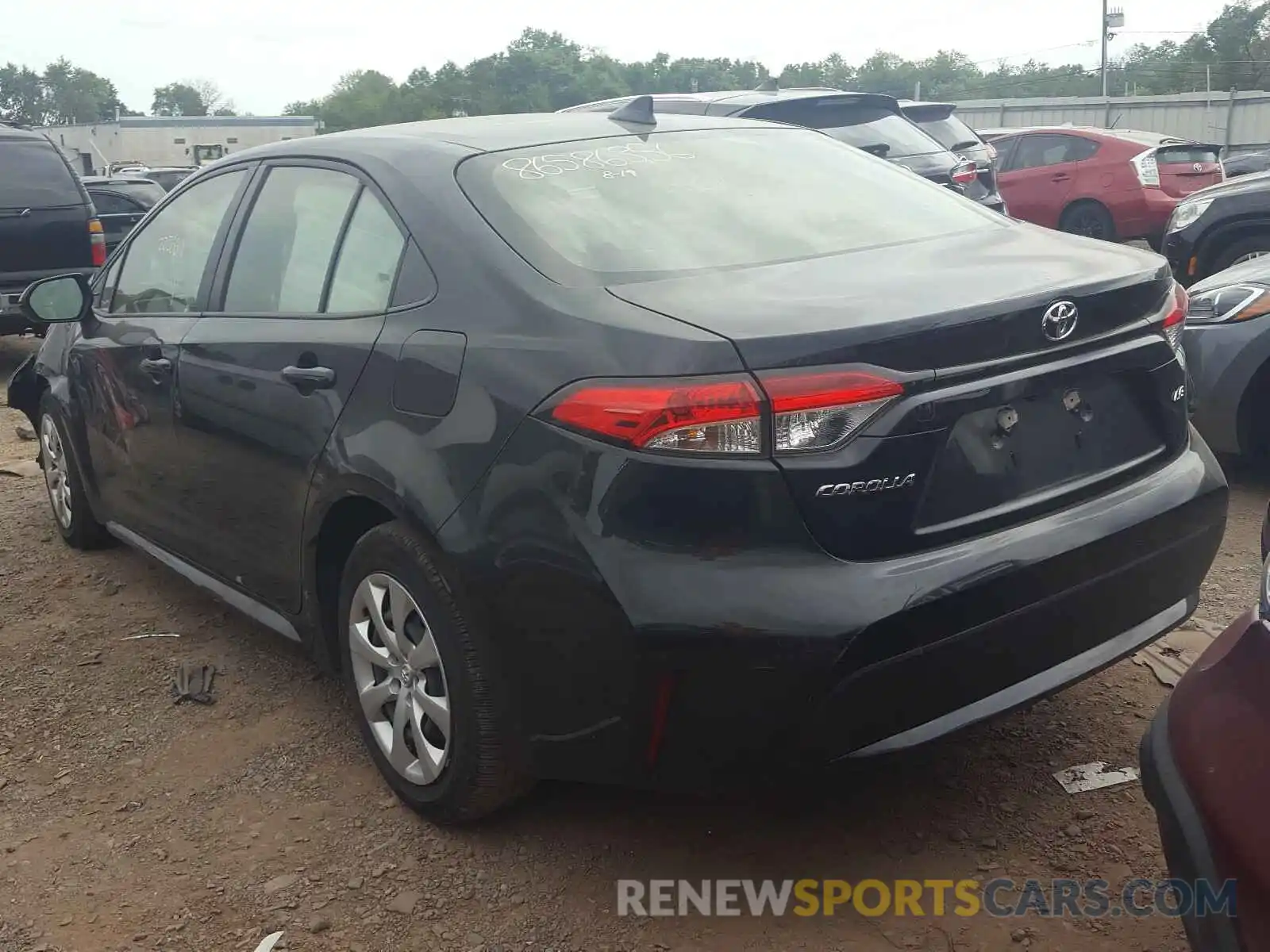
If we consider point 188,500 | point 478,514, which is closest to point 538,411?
point 478,514

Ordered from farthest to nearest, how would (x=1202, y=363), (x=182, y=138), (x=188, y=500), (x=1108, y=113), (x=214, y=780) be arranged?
(x=182, y=138) < (x=1108, y=113) < (x=1202, y=363) < (x=188, y=500) < (x=214, y=780)

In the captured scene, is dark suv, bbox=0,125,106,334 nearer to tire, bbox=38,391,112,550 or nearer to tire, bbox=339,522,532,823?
tire, bbox=38,391,112,550

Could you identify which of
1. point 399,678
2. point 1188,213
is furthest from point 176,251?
point 1188,213

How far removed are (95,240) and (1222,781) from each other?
31.2ft

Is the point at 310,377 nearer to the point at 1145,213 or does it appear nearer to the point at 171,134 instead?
the point at 1145,213

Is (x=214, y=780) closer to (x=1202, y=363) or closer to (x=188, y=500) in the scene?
(x=188, y=500)

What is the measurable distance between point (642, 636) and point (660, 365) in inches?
19.4

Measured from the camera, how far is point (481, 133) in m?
3.31

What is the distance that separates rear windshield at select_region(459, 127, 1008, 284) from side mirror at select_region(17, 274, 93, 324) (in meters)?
2.00

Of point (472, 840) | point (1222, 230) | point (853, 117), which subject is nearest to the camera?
point (472, 840)

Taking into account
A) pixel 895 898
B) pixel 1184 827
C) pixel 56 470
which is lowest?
pixel 895 898

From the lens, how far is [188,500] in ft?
12.6

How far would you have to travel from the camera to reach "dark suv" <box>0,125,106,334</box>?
921 cm

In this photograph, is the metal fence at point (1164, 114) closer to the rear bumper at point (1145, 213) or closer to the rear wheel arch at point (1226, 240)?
the rear bumper at point (1145, 213)
